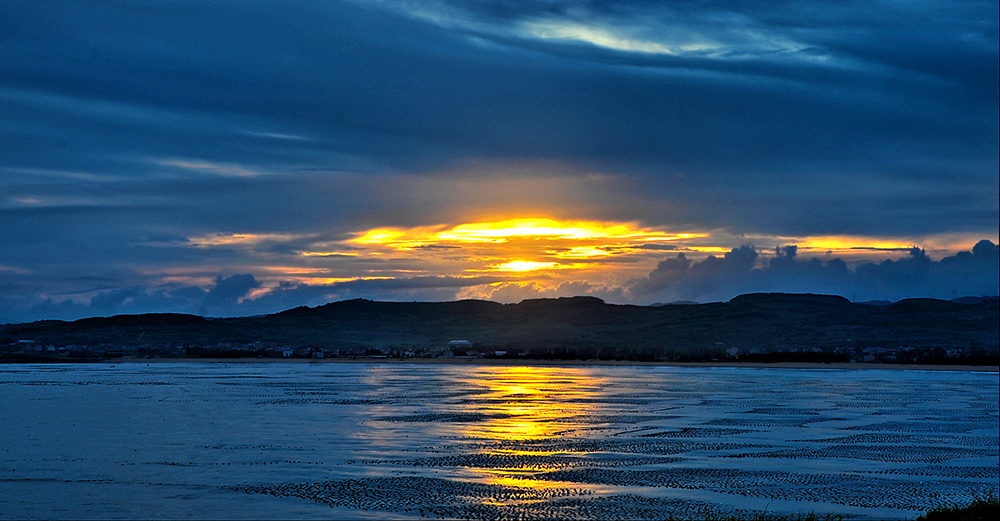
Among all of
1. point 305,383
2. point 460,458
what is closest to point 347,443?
point 460,458

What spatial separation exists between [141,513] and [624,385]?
199ft

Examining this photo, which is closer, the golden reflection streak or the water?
the water

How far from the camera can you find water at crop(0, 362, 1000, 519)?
85.5ft

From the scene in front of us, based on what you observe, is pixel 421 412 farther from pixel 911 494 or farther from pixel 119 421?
pixel 911 494

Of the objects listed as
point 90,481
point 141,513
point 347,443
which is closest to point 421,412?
point 347,443

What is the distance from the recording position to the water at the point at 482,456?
85.5 ft

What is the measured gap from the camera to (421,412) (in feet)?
169

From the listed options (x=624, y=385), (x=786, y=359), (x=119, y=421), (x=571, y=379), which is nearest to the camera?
(x=119, y=421)

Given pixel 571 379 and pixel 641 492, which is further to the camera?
pixel 571 379

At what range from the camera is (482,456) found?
34469 mm

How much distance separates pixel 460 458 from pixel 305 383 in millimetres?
51861

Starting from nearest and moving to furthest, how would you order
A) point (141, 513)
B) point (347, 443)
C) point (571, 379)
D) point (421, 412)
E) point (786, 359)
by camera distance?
point (141, 513)
point (347, 443)
point (421, 412)
point (571, 379)
point (786, 359)

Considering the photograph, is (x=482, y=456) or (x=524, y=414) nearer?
(x=482, y=456)

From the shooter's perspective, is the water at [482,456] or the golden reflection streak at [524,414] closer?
the water at [482,456]
